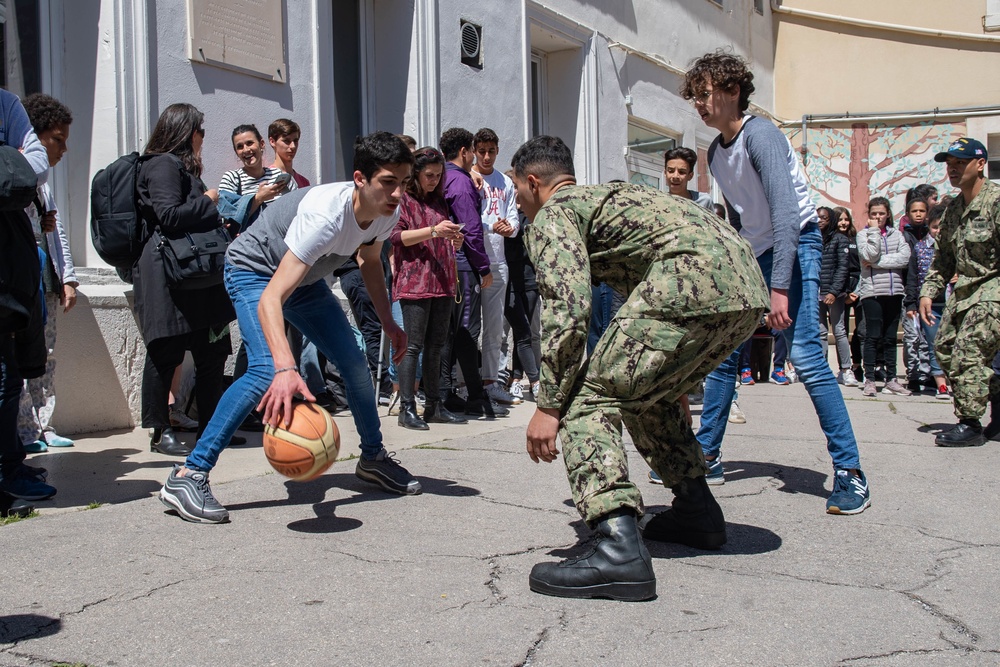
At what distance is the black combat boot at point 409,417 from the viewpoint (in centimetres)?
657

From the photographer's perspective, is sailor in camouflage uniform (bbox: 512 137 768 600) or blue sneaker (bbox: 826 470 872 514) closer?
sailor in camouflage uniform (bbox: 512 137 768 600)

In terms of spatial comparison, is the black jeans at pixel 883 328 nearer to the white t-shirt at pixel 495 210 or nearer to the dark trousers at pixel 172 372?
the white t-shirt at pixel 495 210

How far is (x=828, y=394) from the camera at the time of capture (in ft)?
14.4

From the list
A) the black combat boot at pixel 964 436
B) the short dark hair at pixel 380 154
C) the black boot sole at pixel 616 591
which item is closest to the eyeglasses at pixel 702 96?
the short dark hair at pixel 380 154

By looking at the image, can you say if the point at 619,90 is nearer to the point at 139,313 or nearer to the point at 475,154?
the point at 475,154

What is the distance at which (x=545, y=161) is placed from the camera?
3.41 metres

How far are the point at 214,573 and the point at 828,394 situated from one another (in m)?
2.73

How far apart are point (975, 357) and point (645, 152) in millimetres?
7275

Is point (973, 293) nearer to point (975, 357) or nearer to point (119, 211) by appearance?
point (975, 357)

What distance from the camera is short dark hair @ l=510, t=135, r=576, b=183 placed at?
134 inches

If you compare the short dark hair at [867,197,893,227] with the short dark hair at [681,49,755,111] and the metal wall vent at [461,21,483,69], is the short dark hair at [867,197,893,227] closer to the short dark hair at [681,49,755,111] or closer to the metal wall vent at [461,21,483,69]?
the metal wall vent at [461,21,483,69]

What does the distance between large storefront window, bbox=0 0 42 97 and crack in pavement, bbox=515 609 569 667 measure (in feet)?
17.3

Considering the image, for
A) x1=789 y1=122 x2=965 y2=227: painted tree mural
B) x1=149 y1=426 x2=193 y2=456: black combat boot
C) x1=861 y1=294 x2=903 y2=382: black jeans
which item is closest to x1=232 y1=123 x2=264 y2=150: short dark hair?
x1=149 y1=426 x2=193 y2=456: black combat boot

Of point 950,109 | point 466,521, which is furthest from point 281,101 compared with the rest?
point 950,109
